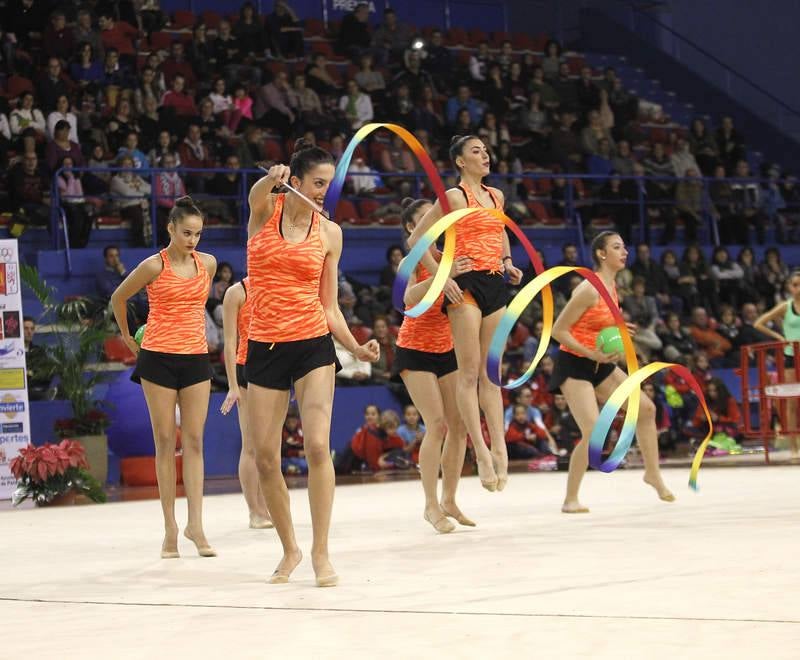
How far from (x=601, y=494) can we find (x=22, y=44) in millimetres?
10246

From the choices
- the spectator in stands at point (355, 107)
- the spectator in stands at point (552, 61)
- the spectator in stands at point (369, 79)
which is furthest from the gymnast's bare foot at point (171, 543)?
the spectator in stands at point (552, 61)

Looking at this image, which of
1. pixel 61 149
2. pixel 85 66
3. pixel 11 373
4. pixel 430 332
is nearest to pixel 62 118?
pixel 61 149

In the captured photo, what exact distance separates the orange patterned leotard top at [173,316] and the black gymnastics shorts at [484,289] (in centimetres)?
147

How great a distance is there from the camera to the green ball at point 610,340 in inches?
324

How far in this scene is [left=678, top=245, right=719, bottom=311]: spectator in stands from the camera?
17547 millimetres

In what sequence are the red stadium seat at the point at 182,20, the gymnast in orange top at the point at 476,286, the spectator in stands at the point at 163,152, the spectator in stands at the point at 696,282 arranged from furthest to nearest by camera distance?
the red stadium seat at the point at 182,20 → the spectator in stands at the point at 696,282 → the spectator in stands at the point at 163,152 → the gymnast in orange top at the point at 476,286

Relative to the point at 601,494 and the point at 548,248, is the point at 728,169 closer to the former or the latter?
the point at 548,248

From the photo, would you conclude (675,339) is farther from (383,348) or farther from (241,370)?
(241,370)

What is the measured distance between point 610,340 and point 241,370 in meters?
2.34

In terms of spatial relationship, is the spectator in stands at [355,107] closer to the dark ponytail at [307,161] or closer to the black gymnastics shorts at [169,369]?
the black gymnastics shorts at [169,369]

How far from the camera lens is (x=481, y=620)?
14.1 feet

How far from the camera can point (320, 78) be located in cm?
1806

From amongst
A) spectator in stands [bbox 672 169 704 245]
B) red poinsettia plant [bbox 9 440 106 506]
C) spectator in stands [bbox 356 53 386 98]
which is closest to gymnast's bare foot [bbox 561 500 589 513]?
red poinsettia plant [bbox 9 440 106 506]

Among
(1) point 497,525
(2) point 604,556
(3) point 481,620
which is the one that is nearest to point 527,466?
(1) point 497,525
